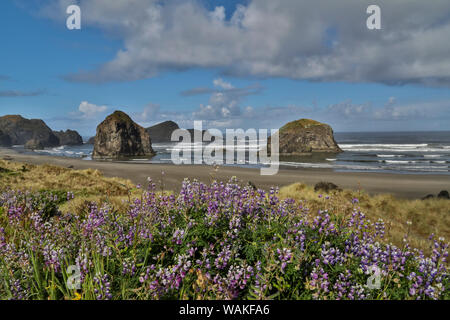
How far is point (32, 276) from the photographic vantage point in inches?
118

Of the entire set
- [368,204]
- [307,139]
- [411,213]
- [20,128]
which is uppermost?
[20,128]

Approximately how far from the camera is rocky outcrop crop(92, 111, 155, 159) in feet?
204

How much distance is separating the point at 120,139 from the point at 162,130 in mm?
119189

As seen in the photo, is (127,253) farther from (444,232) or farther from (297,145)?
(297,145)

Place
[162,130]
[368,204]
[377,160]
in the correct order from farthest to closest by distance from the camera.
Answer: [162,130] < [377,160] < [368,204]

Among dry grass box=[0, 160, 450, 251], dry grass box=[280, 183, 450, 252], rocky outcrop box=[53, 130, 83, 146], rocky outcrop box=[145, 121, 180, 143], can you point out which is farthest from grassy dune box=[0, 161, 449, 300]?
rocky outcrop box=[145, 121, 180, 143]

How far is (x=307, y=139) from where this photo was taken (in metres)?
60.2

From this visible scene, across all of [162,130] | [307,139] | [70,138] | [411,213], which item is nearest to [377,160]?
[307,139]

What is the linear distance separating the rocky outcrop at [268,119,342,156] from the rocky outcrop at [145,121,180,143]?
111 m

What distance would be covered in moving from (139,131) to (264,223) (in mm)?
67309

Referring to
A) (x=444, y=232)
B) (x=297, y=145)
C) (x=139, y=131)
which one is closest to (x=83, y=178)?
(x=444, y=232)

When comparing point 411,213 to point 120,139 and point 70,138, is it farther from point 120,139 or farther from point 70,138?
point 70,138

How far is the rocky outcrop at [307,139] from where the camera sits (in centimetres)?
5762

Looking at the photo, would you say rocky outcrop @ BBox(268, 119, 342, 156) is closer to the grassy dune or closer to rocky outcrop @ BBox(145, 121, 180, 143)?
the grassy dune
